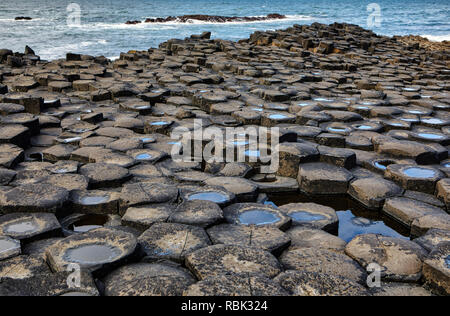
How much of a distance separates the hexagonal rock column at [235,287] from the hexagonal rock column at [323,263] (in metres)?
0.27

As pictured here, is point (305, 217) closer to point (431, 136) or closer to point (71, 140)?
point (431, 136)

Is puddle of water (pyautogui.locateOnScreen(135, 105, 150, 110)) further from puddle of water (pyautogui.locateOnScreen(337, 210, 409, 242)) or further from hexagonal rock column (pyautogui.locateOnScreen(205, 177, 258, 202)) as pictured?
puddle of water (pyautogui.locateOnScreen(337, 210, 409, 242))

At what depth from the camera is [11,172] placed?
2658mm

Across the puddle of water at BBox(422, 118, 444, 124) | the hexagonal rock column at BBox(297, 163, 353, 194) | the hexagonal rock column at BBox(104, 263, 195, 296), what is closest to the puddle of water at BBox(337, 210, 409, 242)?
the hexagonal rock column at BBox(297, 163, 353, 194)

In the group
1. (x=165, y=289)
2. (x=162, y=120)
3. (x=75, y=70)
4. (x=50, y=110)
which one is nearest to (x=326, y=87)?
(x=162, y=120)

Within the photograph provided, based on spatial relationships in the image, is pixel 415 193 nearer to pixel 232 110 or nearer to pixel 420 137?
pixel 420 137

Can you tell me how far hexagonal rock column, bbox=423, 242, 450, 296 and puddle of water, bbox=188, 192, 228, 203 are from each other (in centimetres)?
111

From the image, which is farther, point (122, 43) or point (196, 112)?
point (122, 43)

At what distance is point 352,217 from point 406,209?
12.5 inches

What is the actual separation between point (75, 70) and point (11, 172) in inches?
174

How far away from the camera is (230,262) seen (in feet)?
5.57

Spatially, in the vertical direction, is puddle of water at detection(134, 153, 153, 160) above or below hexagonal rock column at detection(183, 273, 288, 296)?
above

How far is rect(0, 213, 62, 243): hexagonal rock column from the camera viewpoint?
1.93 metres

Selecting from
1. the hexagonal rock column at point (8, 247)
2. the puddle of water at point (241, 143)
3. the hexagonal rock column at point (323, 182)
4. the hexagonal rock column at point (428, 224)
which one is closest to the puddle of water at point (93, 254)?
the hexagonal rock column at point (8, 247)
